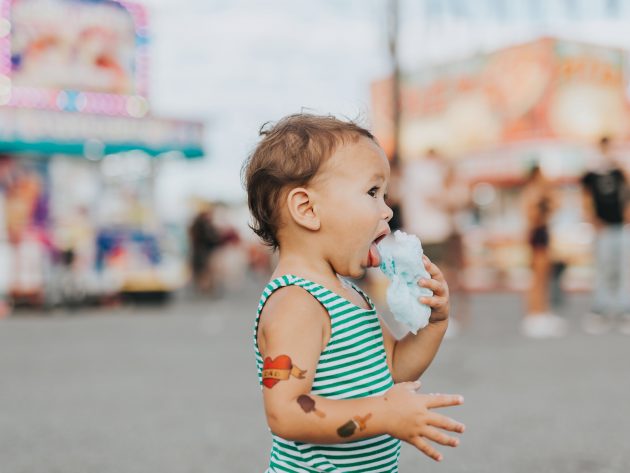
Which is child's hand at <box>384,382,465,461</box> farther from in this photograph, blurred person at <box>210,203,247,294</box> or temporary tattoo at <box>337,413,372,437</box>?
blurred person at <box>210,203,247,294</box>

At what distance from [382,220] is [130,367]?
16.4ft

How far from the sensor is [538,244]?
27.2 ft

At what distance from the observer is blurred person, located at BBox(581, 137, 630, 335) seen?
8125 mm

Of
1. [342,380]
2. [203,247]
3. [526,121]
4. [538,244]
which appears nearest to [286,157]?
[342,380]

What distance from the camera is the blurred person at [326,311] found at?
162 cm

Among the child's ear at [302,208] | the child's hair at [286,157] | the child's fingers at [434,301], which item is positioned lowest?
the child's fingers at [434,301]

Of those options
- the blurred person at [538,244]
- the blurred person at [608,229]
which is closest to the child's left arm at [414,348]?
the blurred person at [538,244]

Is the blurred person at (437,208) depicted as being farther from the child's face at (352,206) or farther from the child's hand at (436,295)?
the child's face at (352,206)

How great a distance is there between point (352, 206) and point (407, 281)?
0.23 metres

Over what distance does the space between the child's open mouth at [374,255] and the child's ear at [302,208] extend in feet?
0.44

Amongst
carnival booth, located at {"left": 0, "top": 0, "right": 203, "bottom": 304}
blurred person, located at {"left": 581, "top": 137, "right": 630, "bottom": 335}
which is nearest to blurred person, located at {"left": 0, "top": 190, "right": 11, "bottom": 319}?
carnival booth, located at {"left": 0, "top": 0, "right": 203, "bottom": 304}

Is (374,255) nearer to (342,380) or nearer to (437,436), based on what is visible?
(342,380)

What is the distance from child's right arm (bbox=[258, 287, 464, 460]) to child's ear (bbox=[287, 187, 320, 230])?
185mm

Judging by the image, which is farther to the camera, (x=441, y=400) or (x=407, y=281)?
(x=407, y=281)
